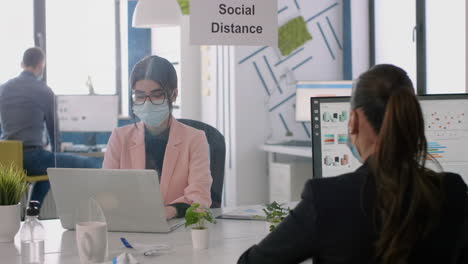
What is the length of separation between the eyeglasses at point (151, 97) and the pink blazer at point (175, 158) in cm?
10

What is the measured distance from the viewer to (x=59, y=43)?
6617mm

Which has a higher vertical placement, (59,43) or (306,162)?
(59,43)

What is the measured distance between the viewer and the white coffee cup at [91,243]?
170 cm

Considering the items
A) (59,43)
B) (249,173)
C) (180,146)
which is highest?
(59,43)

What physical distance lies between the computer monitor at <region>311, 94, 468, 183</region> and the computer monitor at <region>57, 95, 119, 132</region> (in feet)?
8.87

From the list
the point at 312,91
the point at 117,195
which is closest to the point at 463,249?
the point at 117,195

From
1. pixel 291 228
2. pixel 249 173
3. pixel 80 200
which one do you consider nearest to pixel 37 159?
pixel 249 173

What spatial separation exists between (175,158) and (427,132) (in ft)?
3.26

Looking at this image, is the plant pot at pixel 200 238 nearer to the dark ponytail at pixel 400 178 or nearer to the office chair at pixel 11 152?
the dark ponytail at pixel 400 178

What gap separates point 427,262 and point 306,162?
158 inches

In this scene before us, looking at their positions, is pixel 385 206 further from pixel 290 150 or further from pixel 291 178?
pixel 291 178

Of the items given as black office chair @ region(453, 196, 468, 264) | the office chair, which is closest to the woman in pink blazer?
black office chair @ region(453, 196, 468, 264)

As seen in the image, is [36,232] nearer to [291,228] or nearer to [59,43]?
[291,228]

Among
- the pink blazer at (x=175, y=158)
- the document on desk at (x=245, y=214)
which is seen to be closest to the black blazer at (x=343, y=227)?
the document on desk at (x=245, y=214)
